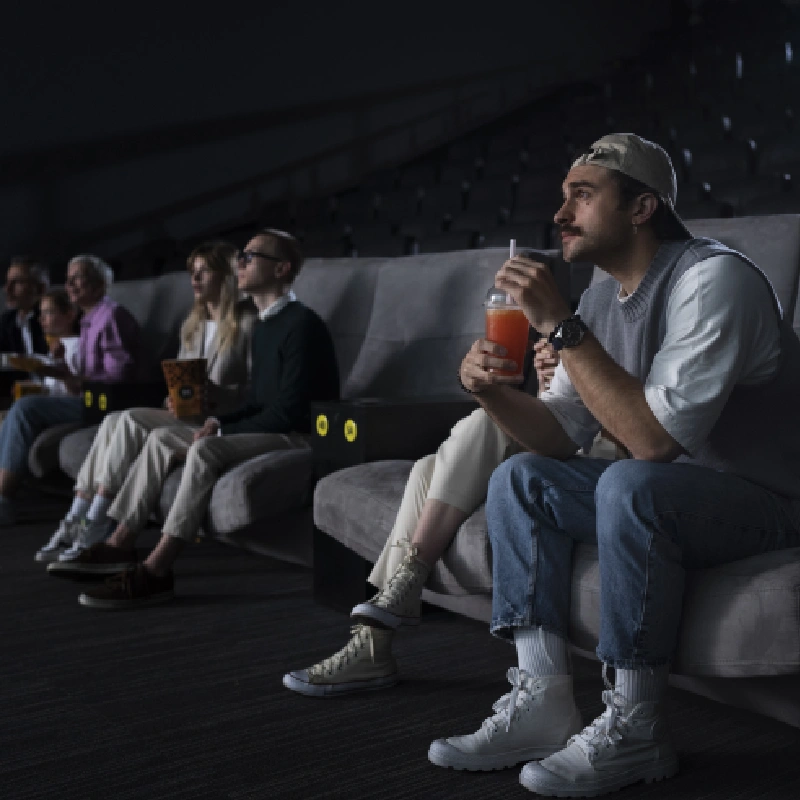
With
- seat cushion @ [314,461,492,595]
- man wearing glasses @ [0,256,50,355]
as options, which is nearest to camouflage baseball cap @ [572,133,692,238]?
seat cushion @ [314,461,492,595]

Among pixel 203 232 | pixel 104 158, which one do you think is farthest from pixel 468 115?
pixel 104 158

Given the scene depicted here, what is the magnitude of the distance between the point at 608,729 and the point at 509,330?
54 cm

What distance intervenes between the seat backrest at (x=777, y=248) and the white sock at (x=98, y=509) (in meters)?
1.63

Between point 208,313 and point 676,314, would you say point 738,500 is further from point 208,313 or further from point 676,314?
point 208,313

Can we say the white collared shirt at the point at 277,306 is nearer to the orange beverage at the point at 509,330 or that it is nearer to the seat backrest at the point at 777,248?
the seat backrest at the point at 777,248

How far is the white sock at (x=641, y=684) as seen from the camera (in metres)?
1.24

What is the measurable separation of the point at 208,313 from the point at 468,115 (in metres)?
6.10

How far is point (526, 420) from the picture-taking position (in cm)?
146


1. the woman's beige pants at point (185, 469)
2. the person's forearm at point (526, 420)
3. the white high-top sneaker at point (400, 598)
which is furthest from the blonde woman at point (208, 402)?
the person's forearm at point (526, 420)

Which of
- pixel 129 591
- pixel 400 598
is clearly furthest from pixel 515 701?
pixel 129 591

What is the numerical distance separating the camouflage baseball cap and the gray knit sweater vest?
0.08 meters

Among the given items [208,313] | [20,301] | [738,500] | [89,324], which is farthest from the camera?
[20,301]

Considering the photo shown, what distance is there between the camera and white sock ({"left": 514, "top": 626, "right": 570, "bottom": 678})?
1.36 meters

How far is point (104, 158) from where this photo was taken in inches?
254
